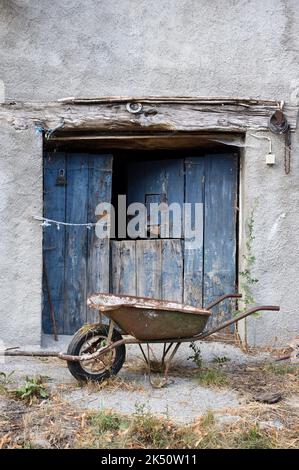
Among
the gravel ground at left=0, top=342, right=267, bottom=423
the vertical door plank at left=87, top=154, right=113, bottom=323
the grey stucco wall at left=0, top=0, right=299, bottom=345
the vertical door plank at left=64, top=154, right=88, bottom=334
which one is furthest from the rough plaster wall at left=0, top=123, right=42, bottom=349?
the vertical door plank at left=87, top=154, right=113, bottom=323

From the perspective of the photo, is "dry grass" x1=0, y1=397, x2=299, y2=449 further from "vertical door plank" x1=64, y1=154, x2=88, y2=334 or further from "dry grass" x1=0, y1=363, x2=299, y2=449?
"vertical door plank" x1=64, y1=154, x2=88, y2=334

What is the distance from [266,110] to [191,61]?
932 millimetres

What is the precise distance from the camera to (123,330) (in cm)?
466

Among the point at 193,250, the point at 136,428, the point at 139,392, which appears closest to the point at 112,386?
the point at 139,392

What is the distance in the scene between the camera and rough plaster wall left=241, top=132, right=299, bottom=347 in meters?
5.80

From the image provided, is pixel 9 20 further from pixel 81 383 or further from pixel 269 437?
pixel 269 437

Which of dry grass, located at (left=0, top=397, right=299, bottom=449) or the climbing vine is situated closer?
dry grass, located at (left=0, top=397, right=299, bottom=449)

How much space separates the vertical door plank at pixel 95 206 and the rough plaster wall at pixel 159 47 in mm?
839

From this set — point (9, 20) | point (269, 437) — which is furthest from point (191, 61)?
point (269, 437)

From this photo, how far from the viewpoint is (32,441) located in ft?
12.0

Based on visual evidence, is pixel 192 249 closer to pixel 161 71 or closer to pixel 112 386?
pixel 161 71

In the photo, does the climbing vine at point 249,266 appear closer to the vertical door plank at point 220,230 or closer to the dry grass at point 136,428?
the vertical door plank at point 220,230

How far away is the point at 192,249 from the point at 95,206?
119 centimetres
